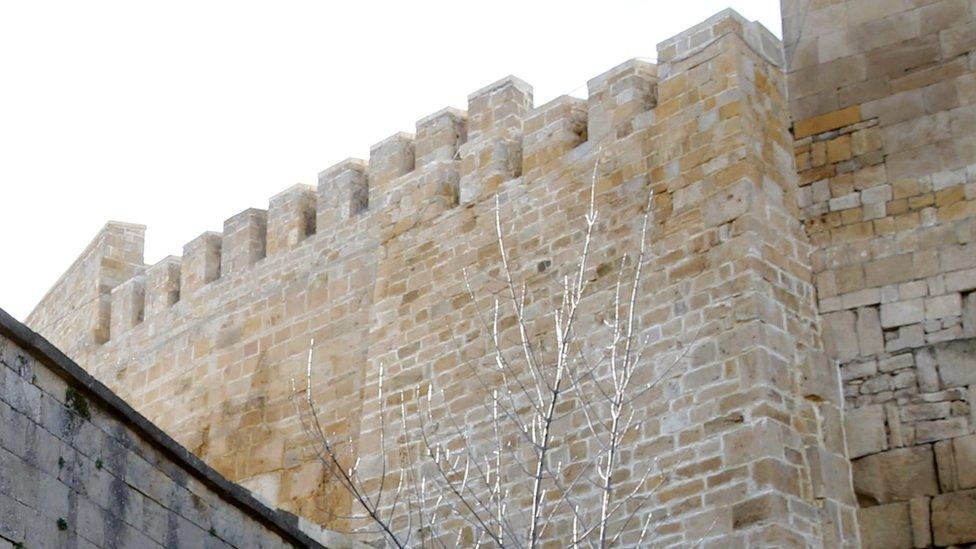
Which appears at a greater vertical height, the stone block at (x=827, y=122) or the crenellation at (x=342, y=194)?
the crenellation at (x=342, y=194)

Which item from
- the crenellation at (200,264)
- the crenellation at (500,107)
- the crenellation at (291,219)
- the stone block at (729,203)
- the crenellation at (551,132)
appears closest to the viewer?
the stone block at (729,203)

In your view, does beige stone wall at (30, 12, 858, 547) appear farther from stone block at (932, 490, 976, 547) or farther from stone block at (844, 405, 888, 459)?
stone block at (932, 490, 976, 547)

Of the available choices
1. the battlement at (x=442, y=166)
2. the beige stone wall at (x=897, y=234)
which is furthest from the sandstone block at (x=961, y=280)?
the battlement at (x=442, y=166)

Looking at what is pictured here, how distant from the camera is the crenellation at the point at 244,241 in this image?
14.0 metres

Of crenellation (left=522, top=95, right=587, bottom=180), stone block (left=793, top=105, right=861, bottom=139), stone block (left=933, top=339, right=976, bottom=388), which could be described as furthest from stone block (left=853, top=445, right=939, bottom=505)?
crenellation (left=522, top=95, right=587, bottom=180)

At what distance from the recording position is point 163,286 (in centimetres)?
1479

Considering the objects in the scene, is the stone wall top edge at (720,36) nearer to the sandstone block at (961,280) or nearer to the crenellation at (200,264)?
the sandstone block at (961,280)

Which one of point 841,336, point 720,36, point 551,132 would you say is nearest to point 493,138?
point 551,132

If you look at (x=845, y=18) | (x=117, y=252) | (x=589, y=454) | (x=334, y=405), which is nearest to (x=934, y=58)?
(x=845, y=18)

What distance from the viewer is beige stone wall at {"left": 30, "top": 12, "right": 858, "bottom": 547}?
1012cm

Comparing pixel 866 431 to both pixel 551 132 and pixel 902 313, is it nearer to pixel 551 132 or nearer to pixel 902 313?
pixel 902 313

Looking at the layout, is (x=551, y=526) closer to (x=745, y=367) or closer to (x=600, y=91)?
(x=745, y=367)

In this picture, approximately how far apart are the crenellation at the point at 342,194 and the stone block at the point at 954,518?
4.80 metres

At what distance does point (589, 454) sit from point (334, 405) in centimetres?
254
